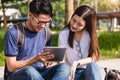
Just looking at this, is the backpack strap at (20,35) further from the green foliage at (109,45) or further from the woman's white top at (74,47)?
the green foliage at (109,45)

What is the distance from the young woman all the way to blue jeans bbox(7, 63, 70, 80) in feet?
0.74

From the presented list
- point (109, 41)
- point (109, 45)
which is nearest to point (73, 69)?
point (109, 45)

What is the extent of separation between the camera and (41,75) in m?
3.96

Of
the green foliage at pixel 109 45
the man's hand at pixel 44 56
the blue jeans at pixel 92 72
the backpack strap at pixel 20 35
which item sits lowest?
the green foliage at pixel 109 45

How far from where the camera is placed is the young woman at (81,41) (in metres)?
4.22

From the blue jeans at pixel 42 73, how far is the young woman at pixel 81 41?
0.74 feet

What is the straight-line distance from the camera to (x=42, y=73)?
401cm

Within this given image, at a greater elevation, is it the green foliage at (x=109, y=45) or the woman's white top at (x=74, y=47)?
the woman's white top at (x=74, y=47)

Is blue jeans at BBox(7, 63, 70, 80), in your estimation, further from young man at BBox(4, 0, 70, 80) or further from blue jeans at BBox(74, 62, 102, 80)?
blue jeans at BBox(74, 62, 102, 80)

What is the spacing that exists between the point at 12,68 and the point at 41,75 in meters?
0.31

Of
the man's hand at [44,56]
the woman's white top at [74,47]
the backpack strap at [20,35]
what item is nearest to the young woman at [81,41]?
the woman's white top at [74,47]

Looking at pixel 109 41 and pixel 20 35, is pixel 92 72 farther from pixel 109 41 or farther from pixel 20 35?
pixel 109 41

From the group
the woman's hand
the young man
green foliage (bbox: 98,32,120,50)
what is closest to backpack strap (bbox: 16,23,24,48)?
the young man

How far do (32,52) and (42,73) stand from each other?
246 mm
